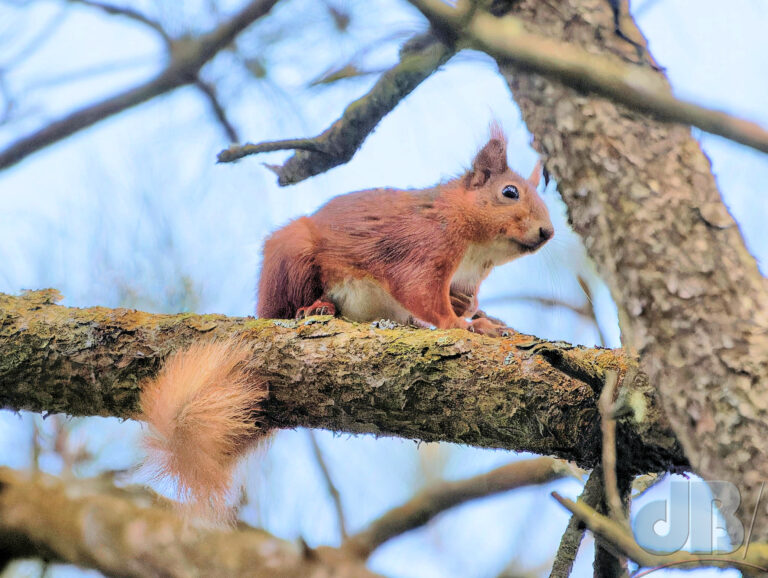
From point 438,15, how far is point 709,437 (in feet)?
1.91

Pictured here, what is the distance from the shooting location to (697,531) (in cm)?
79

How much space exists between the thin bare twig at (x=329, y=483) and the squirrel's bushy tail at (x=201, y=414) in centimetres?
29

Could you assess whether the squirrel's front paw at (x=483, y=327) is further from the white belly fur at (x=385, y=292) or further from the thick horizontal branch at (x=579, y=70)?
the thick horizontal branch at (x=579, y=70)

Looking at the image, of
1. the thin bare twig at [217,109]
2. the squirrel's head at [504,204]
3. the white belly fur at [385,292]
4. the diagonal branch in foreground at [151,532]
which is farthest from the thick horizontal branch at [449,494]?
the thin bare twig at [217,109]

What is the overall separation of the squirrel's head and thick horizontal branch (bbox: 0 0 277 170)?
2.71 ft

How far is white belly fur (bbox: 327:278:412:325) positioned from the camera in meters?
1.72

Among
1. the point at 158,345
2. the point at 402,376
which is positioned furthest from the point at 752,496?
the point at 158,345

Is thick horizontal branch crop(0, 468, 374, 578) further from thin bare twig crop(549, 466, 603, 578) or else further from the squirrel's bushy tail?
thin bare twig crop(549, 466, 603, 578)

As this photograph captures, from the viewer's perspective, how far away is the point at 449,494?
154 cm

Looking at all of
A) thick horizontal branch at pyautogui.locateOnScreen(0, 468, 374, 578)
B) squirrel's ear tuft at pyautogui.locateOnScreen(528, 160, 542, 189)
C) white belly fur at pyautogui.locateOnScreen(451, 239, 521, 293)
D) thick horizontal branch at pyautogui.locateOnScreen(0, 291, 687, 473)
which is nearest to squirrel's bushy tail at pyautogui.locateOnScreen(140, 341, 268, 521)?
thick horizontal branch at pyautogui.locateOnScreen(0, 291, 687, 473)

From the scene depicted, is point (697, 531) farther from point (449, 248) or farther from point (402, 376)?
point (449, 248)

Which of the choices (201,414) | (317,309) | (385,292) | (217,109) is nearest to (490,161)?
(385,292)

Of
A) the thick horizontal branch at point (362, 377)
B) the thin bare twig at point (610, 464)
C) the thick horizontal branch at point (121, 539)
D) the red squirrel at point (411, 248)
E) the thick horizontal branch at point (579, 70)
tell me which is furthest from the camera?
the red squirrel at point (411, 248)

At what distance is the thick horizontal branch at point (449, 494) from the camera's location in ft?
4.86
